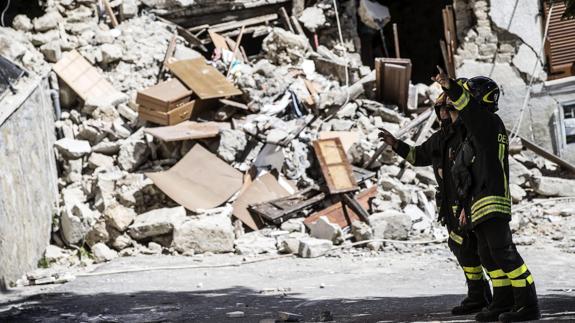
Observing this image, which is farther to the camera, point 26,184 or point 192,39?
point 192,39

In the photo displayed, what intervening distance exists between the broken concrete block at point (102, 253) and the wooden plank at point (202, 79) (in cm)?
288

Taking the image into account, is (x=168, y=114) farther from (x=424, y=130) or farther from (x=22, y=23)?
(x=424, y=130)

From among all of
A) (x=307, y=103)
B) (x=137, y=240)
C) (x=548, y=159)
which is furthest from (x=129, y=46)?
(x=548, y=159)

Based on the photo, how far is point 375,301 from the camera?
7.12 metres

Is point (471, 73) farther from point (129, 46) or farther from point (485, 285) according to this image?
point (485, 285)

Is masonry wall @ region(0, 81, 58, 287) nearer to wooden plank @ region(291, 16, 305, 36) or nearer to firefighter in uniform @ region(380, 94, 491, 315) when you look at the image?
wooden plank @ region(291, 16, 305, 36)

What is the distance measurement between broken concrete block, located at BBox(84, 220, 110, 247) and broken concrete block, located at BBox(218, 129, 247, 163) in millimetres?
2011

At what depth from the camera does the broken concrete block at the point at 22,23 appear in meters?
13.5

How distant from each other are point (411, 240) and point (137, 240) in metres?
3.56

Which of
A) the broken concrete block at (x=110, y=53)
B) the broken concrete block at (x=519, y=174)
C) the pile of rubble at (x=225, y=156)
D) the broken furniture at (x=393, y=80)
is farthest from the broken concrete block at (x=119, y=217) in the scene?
the broken concrete block at (x=519, y=174)

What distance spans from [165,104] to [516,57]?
5418 millimetres

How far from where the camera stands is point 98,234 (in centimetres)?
1116

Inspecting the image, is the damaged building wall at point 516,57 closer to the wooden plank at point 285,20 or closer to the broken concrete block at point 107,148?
the wooden plank at point 285,20

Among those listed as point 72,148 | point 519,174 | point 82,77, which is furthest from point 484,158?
point 82,77
